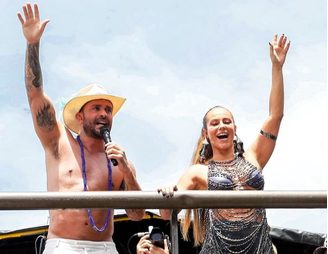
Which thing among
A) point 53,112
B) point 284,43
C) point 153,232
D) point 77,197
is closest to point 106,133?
point 53,112

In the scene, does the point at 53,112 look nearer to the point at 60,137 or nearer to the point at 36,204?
the point at 60,137

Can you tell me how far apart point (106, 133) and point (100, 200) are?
117 centimetres

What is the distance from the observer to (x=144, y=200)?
285cm

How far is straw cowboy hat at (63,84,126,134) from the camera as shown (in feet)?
14.9

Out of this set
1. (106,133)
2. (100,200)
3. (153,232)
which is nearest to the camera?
(100,200)

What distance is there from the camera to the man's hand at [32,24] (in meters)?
4.20

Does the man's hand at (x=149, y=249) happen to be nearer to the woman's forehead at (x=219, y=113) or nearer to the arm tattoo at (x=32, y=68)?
the woman's forehead at (x=219, y=113)

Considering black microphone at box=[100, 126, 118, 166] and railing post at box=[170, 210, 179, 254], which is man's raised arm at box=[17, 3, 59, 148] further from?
railing post at box=[170, 210, 179, 254]

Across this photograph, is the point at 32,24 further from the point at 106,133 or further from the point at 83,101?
the point at 106,133

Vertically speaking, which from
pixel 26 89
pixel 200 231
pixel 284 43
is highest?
pixel 284 43

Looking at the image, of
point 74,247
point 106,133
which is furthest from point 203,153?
point 74,247

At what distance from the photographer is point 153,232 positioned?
3.32 metres

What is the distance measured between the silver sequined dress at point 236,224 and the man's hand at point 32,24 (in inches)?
59.8

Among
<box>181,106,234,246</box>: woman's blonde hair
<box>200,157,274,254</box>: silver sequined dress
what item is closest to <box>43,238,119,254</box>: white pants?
<box>181,106,234,246</box>: woman's blonde hair
